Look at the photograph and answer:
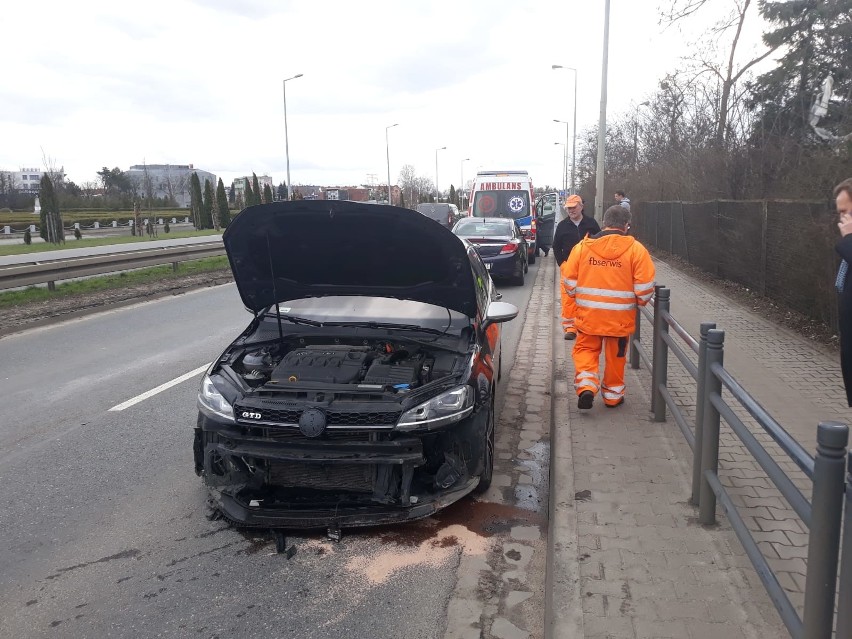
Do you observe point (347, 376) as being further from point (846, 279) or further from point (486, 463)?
point (846, 279)

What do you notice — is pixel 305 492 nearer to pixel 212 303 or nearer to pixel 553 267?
pixel 212 303

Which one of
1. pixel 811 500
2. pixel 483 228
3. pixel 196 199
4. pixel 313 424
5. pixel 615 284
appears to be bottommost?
pixel 313 424

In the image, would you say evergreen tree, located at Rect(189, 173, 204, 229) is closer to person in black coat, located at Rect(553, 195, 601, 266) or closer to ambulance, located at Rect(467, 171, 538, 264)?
ambulance, located at Rect(467, 171, 538, 264)

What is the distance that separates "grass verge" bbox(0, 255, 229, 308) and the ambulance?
26.3 ft

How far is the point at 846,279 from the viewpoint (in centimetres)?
394

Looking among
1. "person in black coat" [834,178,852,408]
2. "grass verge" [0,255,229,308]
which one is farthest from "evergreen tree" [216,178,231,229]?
"person in black coat" [834,178,852,408]

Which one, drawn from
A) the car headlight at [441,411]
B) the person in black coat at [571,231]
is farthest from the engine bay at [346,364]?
the person in black coat at [571,231]

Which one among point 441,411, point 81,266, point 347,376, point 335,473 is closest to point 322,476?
point 335,473

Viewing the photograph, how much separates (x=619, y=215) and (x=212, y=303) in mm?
9396

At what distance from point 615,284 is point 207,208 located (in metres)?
47.4

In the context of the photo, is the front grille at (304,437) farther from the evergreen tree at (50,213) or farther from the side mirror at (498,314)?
the evergreen tree at (50,213)

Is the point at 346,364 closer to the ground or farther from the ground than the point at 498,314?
closer to the ground

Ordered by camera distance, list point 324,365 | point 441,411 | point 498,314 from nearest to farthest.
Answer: point 441,411 < point 324,365 < point 498,314

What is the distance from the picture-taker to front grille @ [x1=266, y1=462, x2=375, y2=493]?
12.7ft
